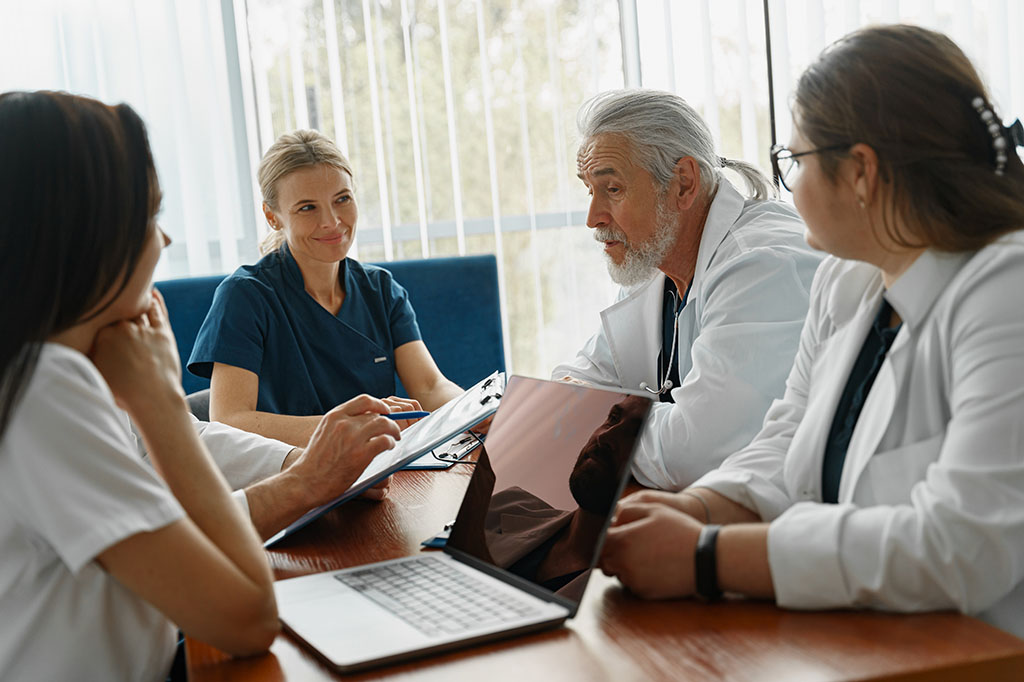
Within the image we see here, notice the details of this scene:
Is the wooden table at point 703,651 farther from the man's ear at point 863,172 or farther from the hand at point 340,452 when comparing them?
the man's ear at point 863,172

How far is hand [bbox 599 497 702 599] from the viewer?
834 mm

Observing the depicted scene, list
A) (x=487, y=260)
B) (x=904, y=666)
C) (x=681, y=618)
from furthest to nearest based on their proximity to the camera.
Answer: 1. (x=487, y=260)
2. (x=681, y=618)
3. (x=904, y=666)

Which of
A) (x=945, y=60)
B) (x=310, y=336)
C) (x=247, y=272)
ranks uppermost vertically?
(x=945, y=60)

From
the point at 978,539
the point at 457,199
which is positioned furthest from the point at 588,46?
the point at 978,539

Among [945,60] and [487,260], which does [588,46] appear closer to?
[487,260]

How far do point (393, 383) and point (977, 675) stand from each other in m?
1.69

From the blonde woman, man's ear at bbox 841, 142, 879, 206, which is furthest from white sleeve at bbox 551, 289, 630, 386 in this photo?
man's ear at bbox 841, 142, 879, 206

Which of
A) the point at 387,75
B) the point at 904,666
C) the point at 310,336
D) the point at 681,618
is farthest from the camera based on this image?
the point at 387,75

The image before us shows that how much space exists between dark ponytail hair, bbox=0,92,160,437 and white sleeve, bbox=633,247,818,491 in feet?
2.77

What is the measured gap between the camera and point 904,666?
669 millimetres

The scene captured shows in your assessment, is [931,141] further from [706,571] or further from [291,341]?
[291,341]

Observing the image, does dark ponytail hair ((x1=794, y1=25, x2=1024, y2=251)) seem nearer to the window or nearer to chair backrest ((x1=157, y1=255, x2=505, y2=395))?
chair backrest ((x1=157, y1=255, x2=505, y2=395))

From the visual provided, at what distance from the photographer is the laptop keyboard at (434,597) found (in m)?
0.80

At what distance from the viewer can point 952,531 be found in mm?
762
